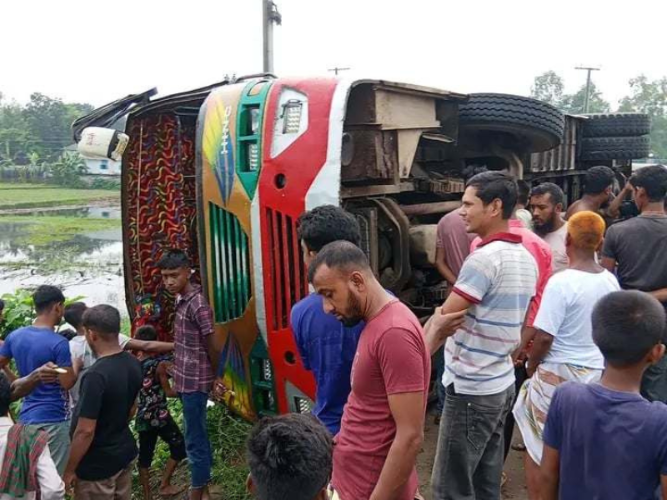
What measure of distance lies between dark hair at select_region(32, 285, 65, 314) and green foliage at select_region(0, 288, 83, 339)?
94.4 inches

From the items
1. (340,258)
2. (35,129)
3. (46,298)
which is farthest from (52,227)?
(35,129)

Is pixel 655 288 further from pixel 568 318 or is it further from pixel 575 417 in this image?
pixel 575 417

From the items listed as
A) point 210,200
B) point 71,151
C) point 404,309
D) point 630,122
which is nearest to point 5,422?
point 210,200

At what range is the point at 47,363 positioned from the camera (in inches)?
121

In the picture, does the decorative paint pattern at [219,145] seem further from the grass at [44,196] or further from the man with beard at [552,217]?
the grass at [44,196]

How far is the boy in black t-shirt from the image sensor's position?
111 inches

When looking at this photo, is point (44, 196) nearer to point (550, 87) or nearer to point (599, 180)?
point (599, 180)

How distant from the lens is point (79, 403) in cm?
287

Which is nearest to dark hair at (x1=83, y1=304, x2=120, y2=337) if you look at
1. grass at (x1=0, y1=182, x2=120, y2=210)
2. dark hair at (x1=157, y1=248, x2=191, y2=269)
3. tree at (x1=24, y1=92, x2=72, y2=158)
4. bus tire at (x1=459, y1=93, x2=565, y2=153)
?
dark hair at (x1=157, y1=248, x2=191, y2=269)

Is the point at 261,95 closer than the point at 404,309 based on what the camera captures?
No

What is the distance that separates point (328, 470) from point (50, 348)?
2206 millimetres

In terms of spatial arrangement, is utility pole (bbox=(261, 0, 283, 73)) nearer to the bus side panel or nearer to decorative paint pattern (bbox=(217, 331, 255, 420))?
the bus side panel

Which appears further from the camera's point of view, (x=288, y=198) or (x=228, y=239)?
(x=228, y=239)

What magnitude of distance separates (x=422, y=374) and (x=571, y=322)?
1029mm
